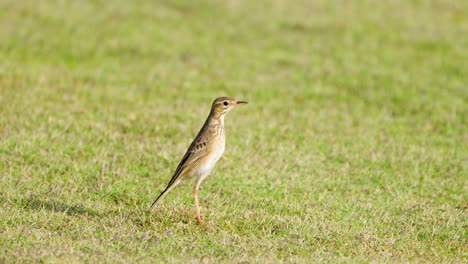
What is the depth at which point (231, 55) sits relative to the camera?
1487 cm

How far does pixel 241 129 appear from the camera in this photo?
35.6 ft

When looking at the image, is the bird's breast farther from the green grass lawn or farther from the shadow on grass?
the shadow on grass

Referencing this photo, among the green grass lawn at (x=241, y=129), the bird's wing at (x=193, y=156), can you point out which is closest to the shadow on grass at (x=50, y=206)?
the green grass lawn at (x=241, y=129)

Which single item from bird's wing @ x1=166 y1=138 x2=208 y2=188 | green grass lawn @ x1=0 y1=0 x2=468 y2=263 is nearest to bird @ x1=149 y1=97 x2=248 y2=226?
bird's wing @ x1=166 y1=138 x2=208 y2=188

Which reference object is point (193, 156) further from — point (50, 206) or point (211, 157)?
point (50, 206)

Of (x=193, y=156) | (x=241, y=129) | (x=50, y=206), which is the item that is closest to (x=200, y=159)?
(x=193, y=156)

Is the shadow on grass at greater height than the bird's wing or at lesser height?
lesser

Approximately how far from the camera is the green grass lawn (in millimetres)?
6707

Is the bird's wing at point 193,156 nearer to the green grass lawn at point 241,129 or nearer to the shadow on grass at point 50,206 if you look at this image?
the green grass lawn at point 241,129

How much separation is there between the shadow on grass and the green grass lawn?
35mm

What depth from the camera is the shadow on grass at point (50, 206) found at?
7.12 m

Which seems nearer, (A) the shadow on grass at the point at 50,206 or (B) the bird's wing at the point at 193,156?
(B) the bird's wing at the point at 193,156

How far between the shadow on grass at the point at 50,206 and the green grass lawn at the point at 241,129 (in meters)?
0.03

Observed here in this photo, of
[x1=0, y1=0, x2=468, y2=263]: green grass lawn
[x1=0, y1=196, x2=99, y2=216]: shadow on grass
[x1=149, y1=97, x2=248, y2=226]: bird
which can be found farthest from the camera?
[x1=0, y1=196, x2=99, y2=216]: shadow on grass
